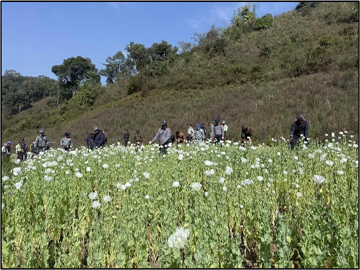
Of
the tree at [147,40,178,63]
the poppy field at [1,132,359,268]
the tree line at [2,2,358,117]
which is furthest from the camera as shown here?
the tree at [147,40,178,63]

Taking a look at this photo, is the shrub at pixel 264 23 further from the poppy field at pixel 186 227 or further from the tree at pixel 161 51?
the poppy field at pixel 186 227

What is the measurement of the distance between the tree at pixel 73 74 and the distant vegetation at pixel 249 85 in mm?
16316

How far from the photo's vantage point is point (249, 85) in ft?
92.3

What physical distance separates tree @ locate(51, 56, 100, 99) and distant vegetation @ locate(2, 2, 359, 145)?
642 inches

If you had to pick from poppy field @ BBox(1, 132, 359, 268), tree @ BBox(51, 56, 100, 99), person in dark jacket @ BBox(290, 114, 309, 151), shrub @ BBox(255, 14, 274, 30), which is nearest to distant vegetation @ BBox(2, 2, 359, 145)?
shrub @ BBox(255, 14, 274, 30)

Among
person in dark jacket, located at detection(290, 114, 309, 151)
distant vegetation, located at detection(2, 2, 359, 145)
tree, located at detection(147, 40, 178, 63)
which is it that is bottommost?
person in dark jacket, located at detection(290, 114, 309, 151)

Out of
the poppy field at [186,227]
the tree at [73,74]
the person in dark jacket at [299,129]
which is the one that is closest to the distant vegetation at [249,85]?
the person in dark jacket at [299,129]

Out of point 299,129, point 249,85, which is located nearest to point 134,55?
point 249,85

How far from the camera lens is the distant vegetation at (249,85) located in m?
18.3

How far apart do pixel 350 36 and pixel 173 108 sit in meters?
20.6

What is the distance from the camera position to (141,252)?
3021 millimetres

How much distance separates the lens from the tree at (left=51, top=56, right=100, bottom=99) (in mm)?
64688

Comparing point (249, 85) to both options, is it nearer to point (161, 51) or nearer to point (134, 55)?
point (161, 51)

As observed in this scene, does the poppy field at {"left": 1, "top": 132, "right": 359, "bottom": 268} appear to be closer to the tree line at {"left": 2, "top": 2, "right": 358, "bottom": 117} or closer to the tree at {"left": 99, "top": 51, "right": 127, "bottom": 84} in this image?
the tree line at {"left": 2, "top": 2, "right": 358, "bottom": 117}
